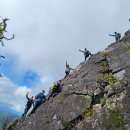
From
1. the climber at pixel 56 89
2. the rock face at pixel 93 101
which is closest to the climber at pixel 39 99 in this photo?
the rock face at pixel 93 101

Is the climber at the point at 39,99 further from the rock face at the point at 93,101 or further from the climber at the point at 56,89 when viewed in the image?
the climber at the point at 56,89

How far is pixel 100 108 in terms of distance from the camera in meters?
24.8

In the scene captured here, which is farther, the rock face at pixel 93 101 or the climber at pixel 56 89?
the climber at pixel 56 89

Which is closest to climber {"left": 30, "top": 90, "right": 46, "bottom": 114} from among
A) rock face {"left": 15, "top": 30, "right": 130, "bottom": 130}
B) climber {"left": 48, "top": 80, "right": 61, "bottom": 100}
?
rock face {"left": 15, "top": 30, "right": 130, "bottom": 130}

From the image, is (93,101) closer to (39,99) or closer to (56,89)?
(56,89)

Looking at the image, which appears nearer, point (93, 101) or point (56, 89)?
point (93, 101)

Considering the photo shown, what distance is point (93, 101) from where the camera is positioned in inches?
1050

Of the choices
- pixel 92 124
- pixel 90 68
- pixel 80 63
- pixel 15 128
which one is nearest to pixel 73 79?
pixel 90 68

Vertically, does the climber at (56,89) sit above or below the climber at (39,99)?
above

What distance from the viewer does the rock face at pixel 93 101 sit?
77.3 feet

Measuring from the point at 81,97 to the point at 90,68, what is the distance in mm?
6919

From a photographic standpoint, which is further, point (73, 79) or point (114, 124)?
point (73, 79)

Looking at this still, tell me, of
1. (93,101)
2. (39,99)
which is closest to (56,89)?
(39,99)

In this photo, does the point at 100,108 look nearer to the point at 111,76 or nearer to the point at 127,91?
the point at 127,91
